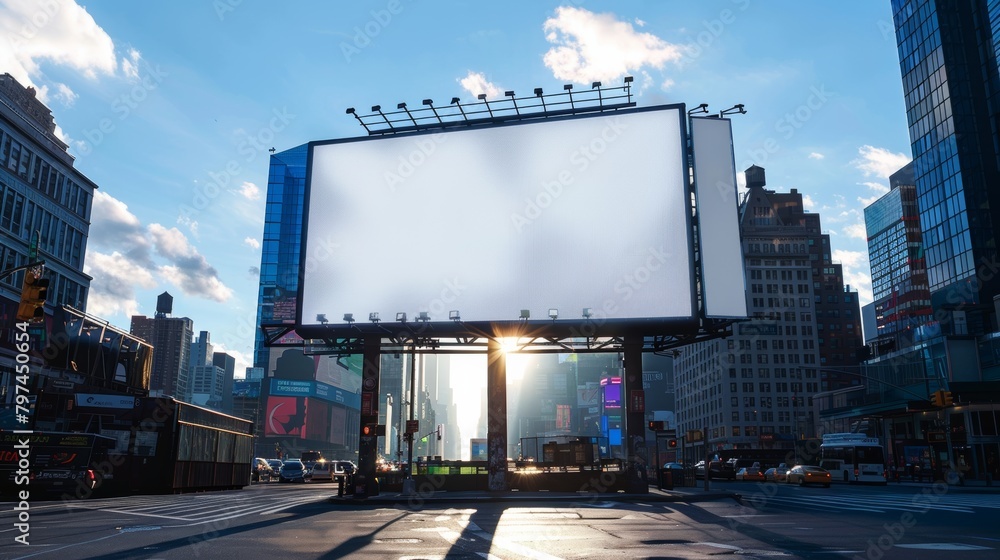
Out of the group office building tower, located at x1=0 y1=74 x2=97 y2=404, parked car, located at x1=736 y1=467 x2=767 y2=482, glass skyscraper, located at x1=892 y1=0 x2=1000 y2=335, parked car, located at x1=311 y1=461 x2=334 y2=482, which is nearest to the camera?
parked car, located at x1=736 y1=467 x2=767 y2=482

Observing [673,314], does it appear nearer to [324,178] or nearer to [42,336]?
[324,178]

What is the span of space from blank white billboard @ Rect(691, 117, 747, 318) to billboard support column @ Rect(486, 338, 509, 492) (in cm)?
1187

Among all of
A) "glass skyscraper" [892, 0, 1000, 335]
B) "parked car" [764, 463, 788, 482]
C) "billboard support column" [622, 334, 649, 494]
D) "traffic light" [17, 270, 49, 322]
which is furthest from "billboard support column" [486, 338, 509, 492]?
"glass skyscraper" [892, 0, 1000, 335]

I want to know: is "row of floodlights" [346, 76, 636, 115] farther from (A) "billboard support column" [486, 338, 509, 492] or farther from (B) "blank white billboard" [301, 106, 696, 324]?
(A) "billboard support column" [486, 338, 509, 492]

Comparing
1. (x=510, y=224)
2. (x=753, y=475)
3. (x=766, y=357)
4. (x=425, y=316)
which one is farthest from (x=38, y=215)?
(x=766, y=357)

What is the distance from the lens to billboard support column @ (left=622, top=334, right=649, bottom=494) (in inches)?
1566

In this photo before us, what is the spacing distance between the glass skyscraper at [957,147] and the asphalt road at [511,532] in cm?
7546

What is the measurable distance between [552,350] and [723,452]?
56.2 m

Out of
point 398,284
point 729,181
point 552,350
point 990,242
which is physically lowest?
point 552,350

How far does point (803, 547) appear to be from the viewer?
15.1m

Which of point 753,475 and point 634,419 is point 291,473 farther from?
point 753,475

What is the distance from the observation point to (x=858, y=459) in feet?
190

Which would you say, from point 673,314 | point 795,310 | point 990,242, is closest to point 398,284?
point 673,314

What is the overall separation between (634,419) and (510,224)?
12493 mm
